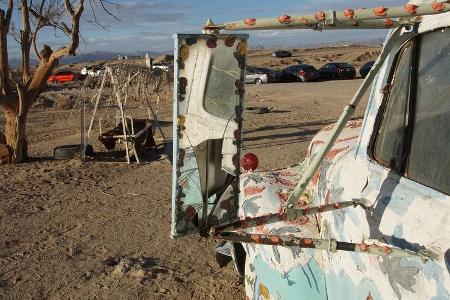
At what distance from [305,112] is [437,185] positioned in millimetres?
16182

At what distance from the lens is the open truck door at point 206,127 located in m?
2.04

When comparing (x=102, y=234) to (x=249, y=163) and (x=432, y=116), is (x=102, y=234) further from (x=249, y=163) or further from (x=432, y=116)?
(x=432, y=116)

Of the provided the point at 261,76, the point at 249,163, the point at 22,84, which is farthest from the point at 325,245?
the point at 261,76

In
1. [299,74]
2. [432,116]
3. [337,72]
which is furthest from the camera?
[337,72]

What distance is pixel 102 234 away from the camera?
6.54m

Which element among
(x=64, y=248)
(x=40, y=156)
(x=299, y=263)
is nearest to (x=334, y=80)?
(x=40, y=156)

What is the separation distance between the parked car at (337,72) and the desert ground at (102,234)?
82.6 ft

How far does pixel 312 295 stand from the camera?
8.99ft

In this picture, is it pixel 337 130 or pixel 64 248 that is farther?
pixel 64 248

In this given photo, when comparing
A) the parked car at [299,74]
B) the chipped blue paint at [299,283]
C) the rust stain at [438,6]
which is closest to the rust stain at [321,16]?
the rust stain at [438,6]

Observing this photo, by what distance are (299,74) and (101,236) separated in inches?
1244

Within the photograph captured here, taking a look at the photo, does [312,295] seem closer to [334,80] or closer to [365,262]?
[365,262]

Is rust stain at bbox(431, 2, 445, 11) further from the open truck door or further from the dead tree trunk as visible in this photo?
the dead tree trunk

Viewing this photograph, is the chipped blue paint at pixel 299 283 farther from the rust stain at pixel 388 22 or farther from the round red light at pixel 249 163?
the rust stain at pixel 388 22
